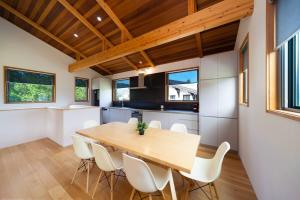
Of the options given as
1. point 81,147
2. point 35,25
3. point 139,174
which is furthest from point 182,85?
point 35,25

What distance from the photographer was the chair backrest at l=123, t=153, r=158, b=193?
1162mm

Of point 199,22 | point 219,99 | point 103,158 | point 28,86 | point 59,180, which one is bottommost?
point 59,180

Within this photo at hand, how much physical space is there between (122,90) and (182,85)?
10.0 ft

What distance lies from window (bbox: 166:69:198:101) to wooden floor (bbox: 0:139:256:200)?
1.82 meters

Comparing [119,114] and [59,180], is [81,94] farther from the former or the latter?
[59,180]

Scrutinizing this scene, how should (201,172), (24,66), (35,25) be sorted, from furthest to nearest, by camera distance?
(24,66)
(35,25)
(201,172)

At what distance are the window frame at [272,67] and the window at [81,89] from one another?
6.10 metres

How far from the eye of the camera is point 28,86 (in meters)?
4.39

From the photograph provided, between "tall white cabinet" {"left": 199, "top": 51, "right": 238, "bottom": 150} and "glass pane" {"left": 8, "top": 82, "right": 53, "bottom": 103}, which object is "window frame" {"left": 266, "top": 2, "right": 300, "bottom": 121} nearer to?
"tall white cabinet" {"left": 199, "top": 51, "right": 238, "bottom": 150}

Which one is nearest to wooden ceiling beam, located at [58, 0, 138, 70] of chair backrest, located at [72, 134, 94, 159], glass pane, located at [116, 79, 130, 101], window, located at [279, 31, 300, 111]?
glass pane, located at [116, 79, 130, 101]

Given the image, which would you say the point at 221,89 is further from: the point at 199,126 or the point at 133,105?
the point at 133,105

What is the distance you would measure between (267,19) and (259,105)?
94 cm

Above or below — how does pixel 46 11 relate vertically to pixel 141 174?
above

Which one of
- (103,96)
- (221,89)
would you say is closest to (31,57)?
(103,96)
